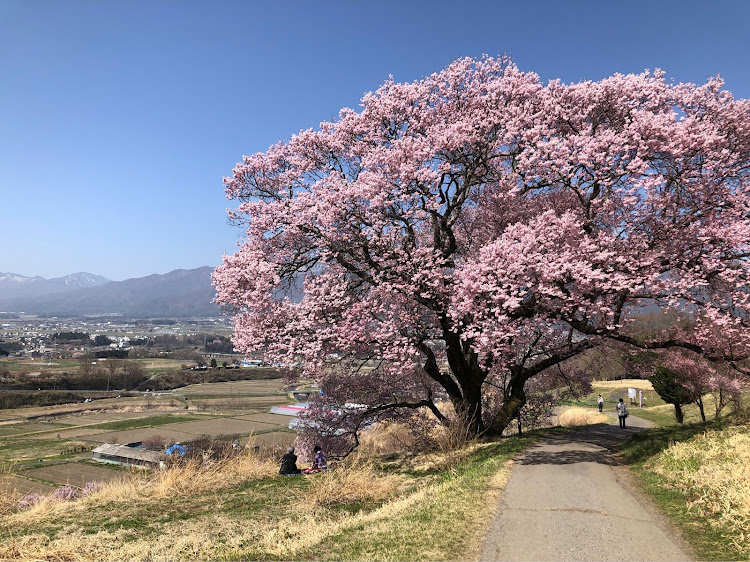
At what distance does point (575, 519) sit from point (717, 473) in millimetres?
3579

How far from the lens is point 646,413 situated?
4944 centimetres

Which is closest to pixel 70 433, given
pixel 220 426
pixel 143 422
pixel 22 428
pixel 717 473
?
pixel 22 428

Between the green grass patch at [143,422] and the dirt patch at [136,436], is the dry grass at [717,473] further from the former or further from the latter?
the green grass patch at [143,422]

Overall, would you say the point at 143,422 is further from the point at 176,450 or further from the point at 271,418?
the point at 176,450

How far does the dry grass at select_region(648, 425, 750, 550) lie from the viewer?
8.22m

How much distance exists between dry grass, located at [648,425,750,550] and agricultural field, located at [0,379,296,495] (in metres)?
32.3

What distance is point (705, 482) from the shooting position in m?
10.1

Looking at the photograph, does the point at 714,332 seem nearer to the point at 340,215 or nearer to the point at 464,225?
the point at 464,225

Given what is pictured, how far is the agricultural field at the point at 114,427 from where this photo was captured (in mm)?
54703

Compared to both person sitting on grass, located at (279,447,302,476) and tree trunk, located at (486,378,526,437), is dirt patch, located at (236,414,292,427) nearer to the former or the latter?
tree trunk, located at (486,378,526,437)

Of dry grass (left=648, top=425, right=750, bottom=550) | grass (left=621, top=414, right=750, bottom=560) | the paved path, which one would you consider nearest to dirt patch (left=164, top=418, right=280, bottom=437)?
the paved path

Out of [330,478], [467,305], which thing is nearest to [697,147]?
[467,305]

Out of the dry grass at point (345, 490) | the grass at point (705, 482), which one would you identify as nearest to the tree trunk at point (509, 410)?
the grass at point (705, 482)

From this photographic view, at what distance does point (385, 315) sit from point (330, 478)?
20.0ft
